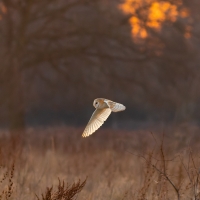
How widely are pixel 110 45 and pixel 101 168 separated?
23.2 ft

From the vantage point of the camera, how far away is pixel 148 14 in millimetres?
14891

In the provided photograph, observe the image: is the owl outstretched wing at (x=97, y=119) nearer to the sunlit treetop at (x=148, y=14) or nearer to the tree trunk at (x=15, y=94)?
the tree trunk at (x=15, y=94)

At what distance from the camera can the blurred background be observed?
1514cm

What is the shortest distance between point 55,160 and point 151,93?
6.90 metres

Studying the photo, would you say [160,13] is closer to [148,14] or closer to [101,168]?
[148,14]

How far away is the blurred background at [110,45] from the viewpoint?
15141mm

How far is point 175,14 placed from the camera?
49.9ft

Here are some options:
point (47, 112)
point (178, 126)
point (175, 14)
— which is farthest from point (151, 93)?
point (47, 112)

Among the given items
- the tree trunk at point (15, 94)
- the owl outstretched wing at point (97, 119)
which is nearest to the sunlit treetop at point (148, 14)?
the tree trunk at point (15, 94)

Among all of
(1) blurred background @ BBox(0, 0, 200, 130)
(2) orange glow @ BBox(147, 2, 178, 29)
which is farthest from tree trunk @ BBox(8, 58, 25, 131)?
→ (2) orange glow @ BBox(147, 2, 178, 29)

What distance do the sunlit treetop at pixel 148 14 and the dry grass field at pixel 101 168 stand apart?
2.65 m

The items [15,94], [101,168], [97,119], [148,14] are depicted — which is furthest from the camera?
[148,14]

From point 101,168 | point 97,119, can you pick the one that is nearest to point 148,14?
point 101,168

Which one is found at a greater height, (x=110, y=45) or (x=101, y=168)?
(x=110, y=45)
